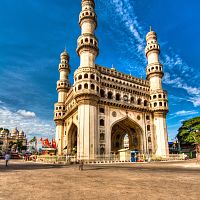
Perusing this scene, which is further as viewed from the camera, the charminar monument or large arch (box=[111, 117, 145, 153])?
large arch (box=[111, 117, 145, 153])

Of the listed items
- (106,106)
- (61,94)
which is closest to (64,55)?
(61,94)

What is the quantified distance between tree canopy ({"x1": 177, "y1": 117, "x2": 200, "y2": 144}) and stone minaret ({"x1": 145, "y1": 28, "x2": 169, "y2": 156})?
1501 cm

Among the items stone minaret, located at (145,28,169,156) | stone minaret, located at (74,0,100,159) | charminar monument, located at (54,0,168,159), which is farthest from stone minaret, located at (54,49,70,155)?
stone minaret, located at (145,28,169,156)

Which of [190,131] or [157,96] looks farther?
[190,131]

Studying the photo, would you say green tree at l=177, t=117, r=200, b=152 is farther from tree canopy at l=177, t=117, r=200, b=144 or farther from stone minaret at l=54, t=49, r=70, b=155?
stone minaret at l=54, t=49, r=70, b=155

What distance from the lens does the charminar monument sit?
4234 cm

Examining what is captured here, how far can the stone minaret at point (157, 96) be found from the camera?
51969mm

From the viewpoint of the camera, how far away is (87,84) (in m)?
43.3

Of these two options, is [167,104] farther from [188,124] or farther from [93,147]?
[93,147]

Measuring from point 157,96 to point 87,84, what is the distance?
22.7m

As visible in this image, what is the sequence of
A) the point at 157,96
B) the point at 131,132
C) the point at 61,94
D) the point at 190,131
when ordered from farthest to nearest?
the point at 190,131 → the point at 61,94 → the point at 131,132 → the point at 157,96

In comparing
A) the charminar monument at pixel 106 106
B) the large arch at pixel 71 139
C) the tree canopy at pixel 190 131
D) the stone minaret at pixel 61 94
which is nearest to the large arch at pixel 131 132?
the charminar monument at pixel 106 106

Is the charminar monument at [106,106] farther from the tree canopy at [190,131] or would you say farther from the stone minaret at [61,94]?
the tree canopy at [190,131]

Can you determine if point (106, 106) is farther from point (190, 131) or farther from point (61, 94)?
point (190, 131)
